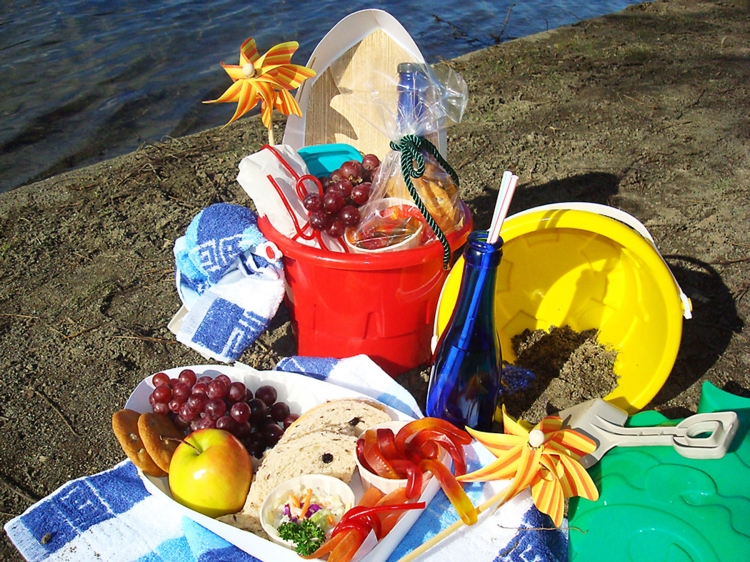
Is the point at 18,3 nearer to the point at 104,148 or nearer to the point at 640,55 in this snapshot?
the point at 104,148

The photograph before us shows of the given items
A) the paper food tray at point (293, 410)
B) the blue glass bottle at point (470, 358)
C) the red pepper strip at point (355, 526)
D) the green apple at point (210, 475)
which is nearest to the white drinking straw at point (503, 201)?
the blue glass bottle at point (470, 358)

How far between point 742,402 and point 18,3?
721 centimetres

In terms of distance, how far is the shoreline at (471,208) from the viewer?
6.08ft

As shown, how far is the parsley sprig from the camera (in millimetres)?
1137

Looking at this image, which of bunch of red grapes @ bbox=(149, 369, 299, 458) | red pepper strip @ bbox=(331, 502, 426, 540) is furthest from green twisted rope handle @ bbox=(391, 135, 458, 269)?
red pepper strip @ bbox=(331, 502, 426, 540)

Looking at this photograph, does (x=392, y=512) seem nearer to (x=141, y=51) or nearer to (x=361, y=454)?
(x=361, y=454)

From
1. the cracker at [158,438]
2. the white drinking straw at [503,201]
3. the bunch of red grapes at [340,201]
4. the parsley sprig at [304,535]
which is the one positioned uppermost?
the white drinking straw at [503,201]

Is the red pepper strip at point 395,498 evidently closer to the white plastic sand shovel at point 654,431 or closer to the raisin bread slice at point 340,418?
the raisin bread slice at point 340,418

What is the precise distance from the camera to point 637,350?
1725 mm

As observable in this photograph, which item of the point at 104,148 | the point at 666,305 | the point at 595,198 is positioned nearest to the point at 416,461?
the point at 666,305

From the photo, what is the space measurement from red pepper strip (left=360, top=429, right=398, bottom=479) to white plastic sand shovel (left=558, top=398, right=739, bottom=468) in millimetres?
472

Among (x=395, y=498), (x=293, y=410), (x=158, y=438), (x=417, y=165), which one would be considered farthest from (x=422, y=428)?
(x=417, y=165)

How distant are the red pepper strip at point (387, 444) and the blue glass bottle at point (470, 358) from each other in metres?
0.33

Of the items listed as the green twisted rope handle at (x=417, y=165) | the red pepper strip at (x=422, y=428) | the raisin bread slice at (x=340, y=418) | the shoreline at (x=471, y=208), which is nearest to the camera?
the red pepper strip at (x=422, y=428)
